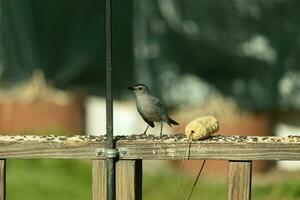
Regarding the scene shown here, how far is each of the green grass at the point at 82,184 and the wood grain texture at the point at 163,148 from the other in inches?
163

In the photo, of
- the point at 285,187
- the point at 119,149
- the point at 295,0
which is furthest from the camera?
the point at 295,0

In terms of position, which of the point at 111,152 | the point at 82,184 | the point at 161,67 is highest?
the point at 161,67

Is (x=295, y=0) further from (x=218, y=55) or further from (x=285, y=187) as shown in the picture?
(x=285, y=187)

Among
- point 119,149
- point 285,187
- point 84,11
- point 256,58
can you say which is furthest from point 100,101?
point 119,149

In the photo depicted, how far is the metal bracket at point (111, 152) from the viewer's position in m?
2.70

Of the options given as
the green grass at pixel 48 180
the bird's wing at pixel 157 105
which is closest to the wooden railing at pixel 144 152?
the bird's wing at pixel 157 105

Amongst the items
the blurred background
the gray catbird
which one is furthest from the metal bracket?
the blurred background

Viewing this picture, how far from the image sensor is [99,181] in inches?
108

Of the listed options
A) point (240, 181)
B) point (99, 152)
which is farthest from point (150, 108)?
point (240, 181)

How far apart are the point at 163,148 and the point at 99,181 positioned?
9.4 inches

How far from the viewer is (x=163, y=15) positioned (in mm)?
8562

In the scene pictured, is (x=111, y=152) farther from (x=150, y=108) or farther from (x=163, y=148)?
(x=150, y=108)

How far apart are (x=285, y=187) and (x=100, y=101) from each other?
7.39 feet

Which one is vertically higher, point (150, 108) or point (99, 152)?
point (150, 108)
